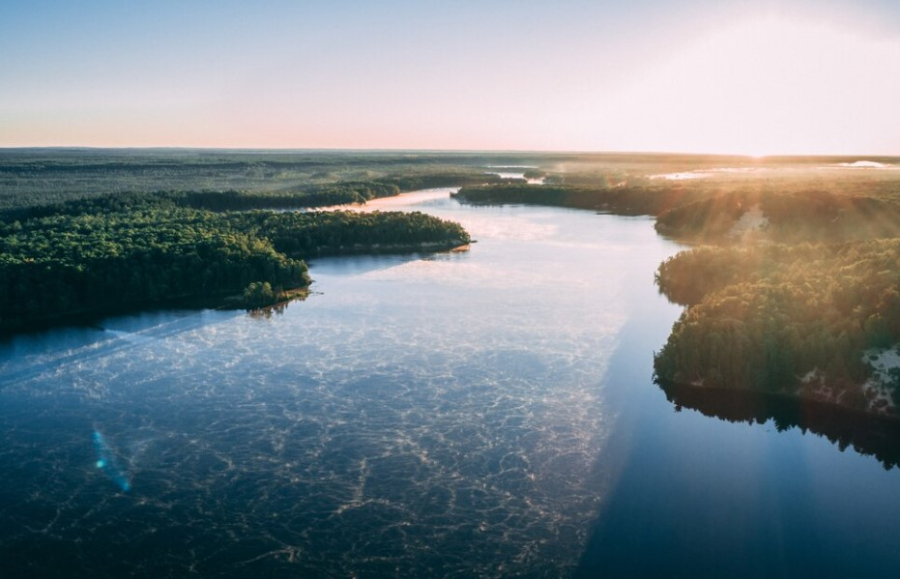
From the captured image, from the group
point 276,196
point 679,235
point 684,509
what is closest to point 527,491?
point 684,509

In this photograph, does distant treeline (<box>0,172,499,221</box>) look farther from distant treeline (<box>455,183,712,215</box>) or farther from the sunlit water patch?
the sunlit water patch

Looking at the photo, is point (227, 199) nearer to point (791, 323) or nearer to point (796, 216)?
point (796, 216)

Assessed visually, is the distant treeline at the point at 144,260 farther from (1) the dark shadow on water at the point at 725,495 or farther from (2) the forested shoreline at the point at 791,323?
(1) the dark shadow on water at the point at 725,495

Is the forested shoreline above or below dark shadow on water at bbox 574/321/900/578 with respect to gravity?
above

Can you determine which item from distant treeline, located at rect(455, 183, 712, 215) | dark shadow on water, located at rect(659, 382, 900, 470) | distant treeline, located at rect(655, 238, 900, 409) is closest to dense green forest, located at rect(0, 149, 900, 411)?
distant treeline, located at rect(655, 238, 900, 409)

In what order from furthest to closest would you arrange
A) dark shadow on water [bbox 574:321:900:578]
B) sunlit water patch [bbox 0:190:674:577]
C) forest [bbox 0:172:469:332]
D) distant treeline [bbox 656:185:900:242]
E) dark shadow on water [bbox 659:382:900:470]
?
distant treeline [bbox 656:185:900:242]
forest [bbox 0:172:469:332]
dark shadow on water [bbox 659:382:900:470]
sunlit water patch [bbox 0:190:674:577]
dark shadow on water [bbox 574:321:900:578]

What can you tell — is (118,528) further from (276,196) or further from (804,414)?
(276,196)

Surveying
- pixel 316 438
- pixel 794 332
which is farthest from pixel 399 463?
pixel 794 332
